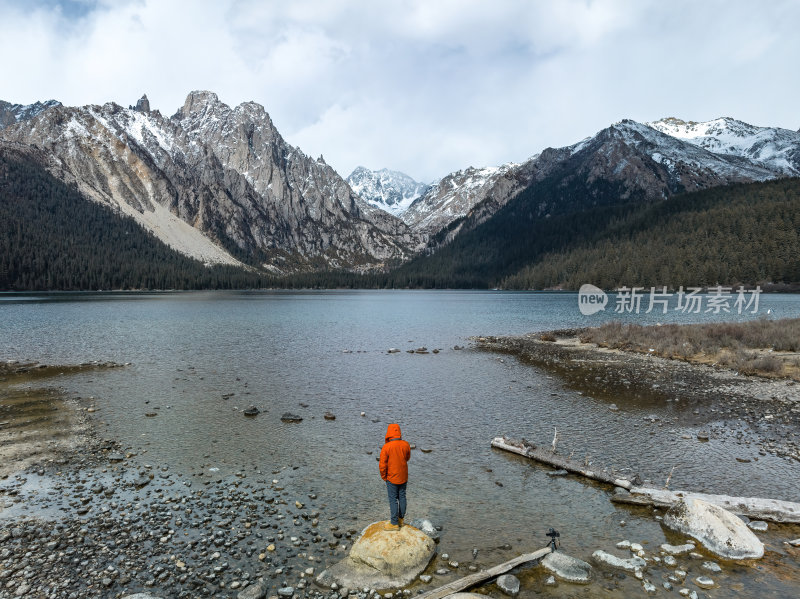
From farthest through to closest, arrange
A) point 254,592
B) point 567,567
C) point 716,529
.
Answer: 1. point 716,529
2. point 567,567
3. point 254,592

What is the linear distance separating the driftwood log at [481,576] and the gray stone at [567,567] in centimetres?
29

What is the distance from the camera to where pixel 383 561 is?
12.9 meters

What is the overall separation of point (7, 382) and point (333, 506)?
35801 millimetres

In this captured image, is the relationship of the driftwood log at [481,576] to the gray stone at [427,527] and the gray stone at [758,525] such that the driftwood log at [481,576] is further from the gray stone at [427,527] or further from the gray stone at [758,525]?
the gray stone at [758,525]

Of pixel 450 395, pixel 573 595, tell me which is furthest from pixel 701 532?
pixel 450 395

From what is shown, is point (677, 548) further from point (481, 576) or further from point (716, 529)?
point (481, 576)

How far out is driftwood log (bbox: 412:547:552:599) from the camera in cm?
1160

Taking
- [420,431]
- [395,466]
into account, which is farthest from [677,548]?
[420,431]

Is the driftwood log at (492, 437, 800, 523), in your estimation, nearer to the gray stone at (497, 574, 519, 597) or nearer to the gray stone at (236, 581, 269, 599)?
the gray stone at (497, 574, 519, 597)

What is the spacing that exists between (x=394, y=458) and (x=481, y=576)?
154 inches

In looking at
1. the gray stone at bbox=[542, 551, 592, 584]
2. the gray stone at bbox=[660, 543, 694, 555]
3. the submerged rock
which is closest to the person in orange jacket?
the gray stone at bbox=[542, 551, 592, 584]

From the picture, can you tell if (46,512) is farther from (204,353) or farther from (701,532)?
(204,353)

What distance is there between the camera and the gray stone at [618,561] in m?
13.2

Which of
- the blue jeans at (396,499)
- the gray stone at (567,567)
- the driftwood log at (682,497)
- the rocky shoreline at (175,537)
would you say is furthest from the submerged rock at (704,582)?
the blue jeans at (396,499)
